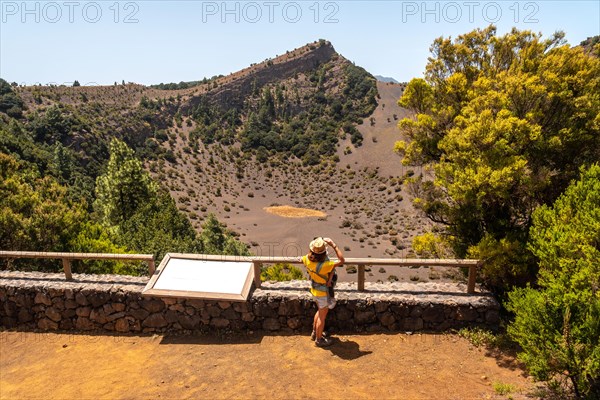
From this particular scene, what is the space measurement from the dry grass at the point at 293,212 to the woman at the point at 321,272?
52.3 metres

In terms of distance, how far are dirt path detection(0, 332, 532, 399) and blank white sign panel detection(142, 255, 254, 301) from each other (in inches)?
39.2

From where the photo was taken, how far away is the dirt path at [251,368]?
6129 millimetres

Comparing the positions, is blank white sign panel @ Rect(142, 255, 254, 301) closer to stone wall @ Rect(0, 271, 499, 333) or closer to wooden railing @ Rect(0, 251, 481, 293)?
wooden railing @ Rect(0, 251, 481, 293)

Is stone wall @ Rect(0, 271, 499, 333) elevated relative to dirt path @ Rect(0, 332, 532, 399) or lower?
elevated

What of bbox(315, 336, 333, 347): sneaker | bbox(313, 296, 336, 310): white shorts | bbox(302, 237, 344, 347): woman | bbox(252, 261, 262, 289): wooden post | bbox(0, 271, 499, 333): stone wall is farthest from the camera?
bbox(252, 261, 262, 289): wooden post

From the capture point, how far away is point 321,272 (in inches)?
269

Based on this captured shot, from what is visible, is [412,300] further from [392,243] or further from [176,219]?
[392,243]

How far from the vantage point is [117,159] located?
25.8 m

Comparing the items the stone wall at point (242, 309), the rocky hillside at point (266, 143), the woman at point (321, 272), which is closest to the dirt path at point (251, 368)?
the stone wall at point (242, 309)

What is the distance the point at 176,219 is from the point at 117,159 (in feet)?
18.3

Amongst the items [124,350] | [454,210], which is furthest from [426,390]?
[124,350]

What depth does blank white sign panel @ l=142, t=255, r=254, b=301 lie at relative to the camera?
24.5 feet

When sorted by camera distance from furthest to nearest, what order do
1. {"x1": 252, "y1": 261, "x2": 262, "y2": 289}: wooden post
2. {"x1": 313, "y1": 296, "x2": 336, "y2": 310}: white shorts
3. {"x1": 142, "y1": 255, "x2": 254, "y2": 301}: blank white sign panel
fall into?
1. {"x1": 252, "y1": 261, "x2": 262, "y2": 289}: wooden post
2. {"x1": 142, "y1": 255, "x2": 254, "y2": 301}: blank white sign panel
3. {"x1": 313, "y1": 296, "x2": 336, "y2": 310}: white shorts

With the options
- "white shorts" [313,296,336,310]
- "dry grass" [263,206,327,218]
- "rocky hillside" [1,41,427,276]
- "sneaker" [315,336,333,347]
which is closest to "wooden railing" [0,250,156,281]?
"white shorts" [313,296,336,310]
